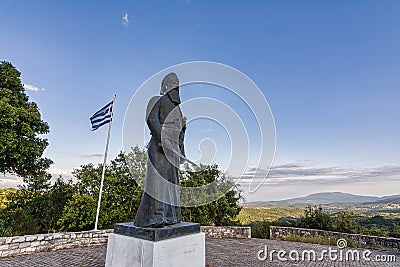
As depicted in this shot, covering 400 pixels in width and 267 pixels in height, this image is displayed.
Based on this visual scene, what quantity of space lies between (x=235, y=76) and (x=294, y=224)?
10.5 metres

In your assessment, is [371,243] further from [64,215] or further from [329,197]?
[64,215]

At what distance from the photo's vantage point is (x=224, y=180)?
14.6 meters

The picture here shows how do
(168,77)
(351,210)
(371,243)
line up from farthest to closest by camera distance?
(351,210) < (371,243) < (168,77)

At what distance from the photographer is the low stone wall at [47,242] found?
6762 mm

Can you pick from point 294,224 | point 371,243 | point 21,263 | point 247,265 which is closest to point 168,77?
point 247,265

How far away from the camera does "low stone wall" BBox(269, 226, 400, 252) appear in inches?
332

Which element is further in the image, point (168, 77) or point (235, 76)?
point (235, 76)

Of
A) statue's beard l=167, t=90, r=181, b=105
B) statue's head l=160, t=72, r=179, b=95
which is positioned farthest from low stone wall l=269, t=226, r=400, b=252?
statue's head l=160, t=72, r=179, b=95

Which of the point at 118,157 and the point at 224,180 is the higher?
the point at 118,157

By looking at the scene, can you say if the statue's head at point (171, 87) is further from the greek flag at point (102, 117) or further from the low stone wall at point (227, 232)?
the low stone wall at point (227, 232)

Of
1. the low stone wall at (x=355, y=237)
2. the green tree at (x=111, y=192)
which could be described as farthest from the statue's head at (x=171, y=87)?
the green tree at (x=111, y=192)

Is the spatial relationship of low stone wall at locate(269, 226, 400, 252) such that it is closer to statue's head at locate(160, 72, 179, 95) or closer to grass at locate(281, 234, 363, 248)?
grass at locate(281, 234, 363, 248)

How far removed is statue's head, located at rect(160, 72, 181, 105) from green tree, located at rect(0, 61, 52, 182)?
9.45 m

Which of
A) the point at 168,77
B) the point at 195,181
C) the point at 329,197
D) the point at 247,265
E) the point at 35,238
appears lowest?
the point at 247,265
